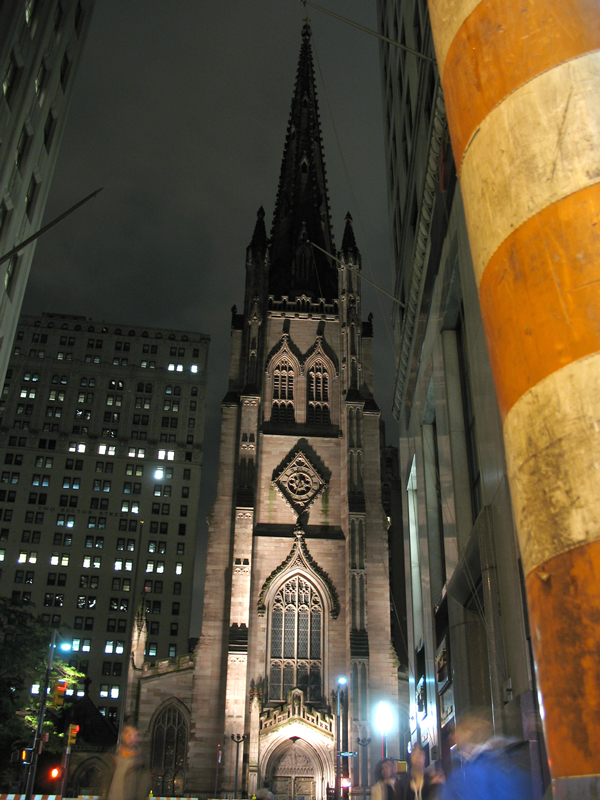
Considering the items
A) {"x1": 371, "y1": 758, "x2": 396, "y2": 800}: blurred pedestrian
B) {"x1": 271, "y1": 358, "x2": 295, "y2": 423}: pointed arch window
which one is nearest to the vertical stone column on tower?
{"x1": 271, "y1": 358, "x2": 295, "y2": 423}: pointed arch window

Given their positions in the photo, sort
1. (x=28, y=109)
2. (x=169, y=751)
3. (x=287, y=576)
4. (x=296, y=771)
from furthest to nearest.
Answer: (x=287, y=576), (x=169, y=751), (x=296, y=771), (x=28, y=109)

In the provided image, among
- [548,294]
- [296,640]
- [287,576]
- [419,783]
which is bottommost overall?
[419,783]

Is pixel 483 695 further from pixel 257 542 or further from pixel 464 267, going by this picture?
pixel 257 542

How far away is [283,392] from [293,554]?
11.6 metres

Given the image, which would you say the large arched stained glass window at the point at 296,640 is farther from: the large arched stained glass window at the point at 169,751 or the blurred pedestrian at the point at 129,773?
the blurred pedestrian at the point at 129,773

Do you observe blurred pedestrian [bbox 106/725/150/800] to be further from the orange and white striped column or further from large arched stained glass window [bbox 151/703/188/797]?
large arched stained glass window [bbox 151/703/188/797]

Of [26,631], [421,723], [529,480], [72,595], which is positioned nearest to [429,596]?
[421,723]

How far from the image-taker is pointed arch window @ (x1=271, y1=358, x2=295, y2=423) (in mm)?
49812

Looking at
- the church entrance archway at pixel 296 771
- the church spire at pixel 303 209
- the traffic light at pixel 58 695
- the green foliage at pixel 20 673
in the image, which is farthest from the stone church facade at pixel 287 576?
the traffic light at pixel 58 695

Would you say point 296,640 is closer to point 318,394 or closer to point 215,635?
point 215,635

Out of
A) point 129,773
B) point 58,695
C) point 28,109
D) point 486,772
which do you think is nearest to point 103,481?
point 58,695

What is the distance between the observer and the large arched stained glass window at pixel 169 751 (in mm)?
40562

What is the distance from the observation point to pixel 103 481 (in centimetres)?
9275

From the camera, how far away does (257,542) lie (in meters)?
44.9
